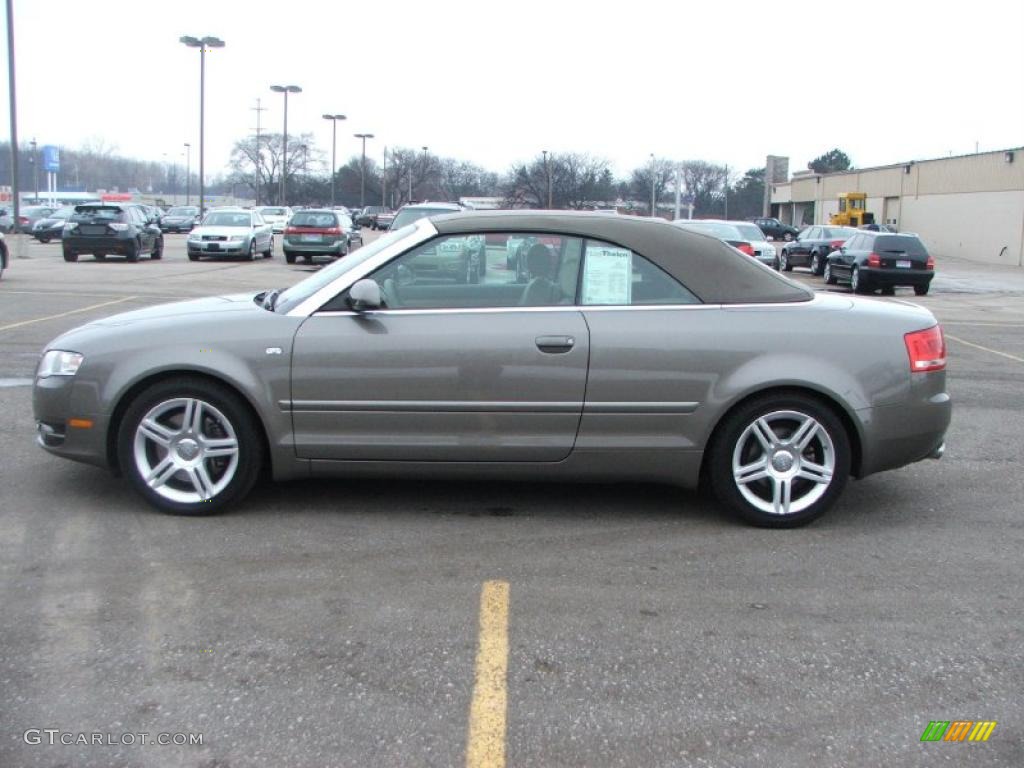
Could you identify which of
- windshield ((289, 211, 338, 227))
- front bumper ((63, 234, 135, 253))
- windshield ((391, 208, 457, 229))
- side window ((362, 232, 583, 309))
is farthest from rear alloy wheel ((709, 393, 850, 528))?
windshield ((289, 211, 338, 227))

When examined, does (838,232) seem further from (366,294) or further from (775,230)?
(775,230)

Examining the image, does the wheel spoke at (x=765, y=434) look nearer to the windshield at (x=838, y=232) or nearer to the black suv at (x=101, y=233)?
the black suv at (x=101, y=233)

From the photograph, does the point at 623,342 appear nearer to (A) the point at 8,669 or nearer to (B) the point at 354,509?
(B) the point at 354,509

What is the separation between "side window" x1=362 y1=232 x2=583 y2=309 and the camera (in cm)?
493

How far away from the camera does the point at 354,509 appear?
5137 mm

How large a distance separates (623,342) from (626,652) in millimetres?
1689

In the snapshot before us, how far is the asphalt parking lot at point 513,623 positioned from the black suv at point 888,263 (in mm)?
17478

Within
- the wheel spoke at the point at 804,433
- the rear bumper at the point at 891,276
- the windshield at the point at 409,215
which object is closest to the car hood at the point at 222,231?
the windshield at the point at 409,215

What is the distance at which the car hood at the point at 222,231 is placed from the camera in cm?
2862

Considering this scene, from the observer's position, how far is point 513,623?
12.4 feet

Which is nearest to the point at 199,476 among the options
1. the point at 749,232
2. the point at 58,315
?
the point at 58,315

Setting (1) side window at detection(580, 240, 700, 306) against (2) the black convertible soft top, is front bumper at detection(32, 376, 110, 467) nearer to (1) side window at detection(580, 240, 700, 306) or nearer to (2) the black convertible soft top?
(2) the black convertible soft top

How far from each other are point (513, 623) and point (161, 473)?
2133mm

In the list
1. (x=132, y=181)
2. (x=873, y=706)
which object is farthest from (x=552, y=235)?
(x=132, y=181)
